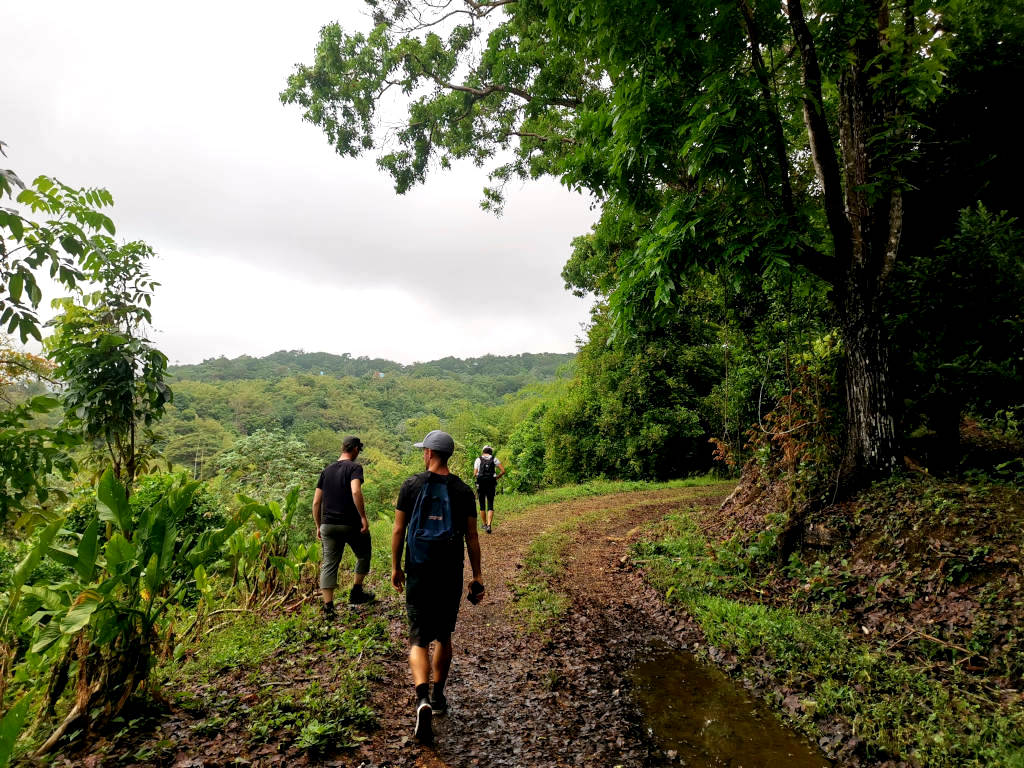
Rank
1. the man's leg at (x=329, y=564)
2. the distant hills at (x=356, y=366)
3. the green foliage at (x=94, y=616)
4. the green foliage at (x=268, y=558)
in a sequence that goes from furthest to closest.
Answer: the distant hills at (x=356, y=366) < the man's leg at (x=329, y=564) < the green foliage at (x=268, y=558) < the green foliage at (x=94, y=616)

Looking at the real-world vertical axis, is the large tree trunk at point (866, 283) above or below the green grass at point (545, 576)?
above

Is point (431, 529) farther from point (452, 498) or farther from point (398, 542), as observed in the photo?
point (398, 542)

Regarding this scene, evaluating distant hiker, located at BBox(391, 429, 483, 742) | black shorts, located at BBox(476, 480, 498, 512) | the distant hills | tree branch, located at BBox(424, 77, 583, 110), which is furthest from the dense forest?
the distant hills

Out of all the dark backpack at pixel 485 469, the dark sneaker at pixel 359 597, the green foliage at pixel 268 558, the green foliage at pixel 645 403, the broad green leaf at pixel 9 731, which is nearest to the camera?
the broad green leaf at pixel 9 731

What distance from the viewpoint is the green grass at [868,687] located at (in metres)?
2.93

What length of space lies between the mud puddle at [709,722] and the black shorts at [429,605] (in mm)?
1694

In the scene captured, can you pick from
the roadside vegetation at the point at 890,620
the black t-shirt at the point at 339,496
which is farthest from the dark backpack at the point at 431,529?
the roadside vegetation at the point at 890,620

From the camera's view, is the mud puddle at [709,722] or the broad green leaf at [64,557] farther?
the mud puddle at [709,722]

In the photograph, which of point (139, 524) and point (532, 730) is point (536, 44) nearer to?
point (139, 524)

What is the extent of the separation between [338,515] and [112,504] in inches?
109

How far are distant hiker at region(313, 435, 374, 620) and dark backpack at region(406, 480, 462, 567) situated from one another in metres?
2.19

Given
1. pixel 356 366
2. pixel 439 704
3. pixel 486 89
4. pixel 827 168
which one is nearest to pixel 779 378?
pixel 827 168

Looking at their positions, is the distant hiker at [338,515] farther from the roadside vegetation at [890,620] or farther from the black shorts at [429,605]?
the roadside vegetation at [890,620]

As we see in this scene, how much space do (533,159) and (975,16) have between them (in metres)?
9.81
